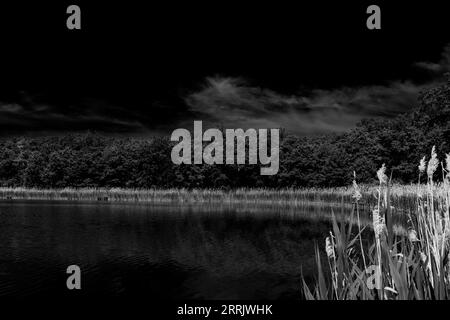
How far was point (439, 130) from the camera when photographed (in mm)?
34781

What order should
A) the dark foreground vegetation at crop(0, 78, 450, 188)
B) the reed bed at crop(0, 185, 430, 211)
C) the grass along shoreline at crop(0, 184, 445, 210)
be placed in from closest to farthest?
the reed bed at crop(0, 185, 430, 211)
the grass along shoreline at crop(0, 184, 445, 210)
the dark foreground vegetation at crop(0, 78, 450, 188)

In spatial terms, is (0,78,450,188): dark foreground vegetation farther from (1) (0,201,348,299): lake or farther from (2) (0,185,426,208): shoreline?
(1) (0,201,348,299): lake

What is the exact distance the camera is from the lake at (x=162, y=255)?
11102 millimetres

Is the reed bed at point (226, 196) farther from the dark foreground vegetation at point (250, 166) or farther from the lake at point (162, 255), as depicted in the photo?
the lake at point (162, 255)

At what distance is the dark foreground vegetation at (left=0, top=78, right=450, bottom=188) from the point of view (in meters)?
46.4

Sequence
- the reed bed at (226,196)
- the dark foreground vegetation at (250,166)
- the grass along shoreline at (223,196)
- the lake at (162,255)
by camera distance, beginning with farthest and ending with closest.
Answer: the dark foreground vegetation at (250,166), the grass along shoreline at (223,196), the reed bed at (226,196), the lake at (162,255)

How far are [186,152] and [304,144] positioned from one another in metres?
13.1

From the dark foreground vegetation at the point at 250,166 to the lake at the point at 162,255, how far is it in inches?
829

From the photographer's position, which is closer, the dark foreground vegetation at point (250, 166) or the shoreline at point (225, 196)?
the shoreline at point (225, 196)

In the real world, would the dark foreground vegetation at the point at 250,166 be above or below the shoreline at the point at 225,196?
above

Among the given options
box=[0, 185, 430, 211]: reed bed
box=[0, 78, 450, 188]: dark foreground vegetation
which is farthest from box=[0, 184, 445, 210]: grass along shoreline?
box=[0, 78, 450, 188]: dark foreground vegetation

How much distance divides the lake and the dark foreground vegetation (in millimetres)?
21056

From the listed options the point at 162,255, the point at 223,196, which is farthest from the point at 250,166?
the point at 162,255

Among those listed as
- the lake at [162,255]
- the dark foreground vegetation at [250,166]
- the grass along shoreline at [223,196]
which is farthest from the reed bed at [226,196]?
the lake at [162,255]
